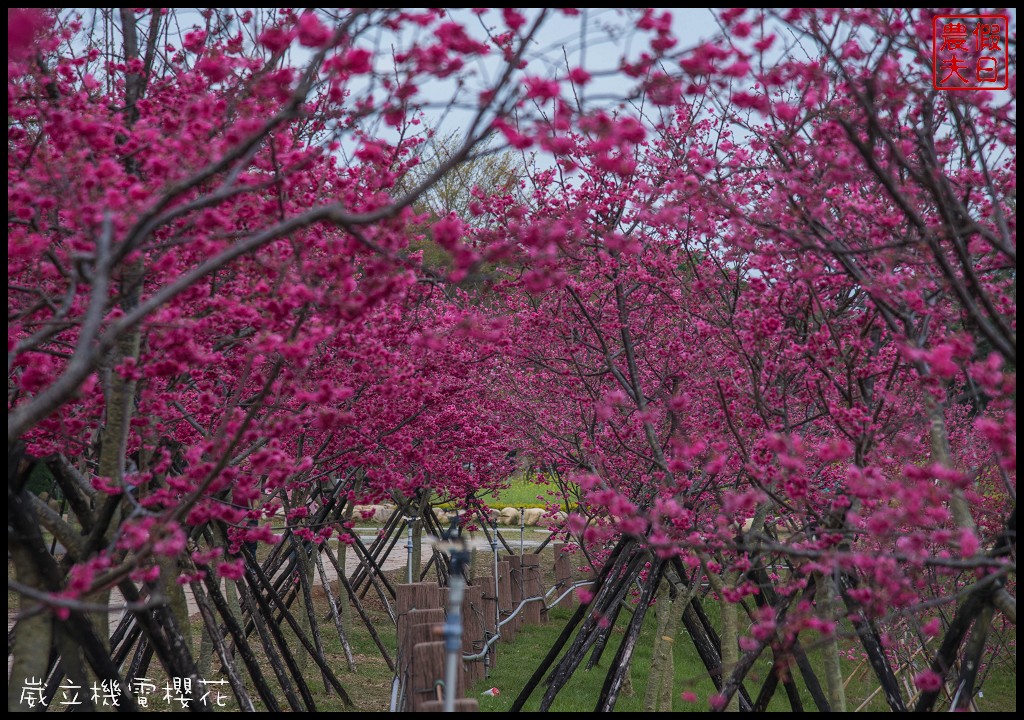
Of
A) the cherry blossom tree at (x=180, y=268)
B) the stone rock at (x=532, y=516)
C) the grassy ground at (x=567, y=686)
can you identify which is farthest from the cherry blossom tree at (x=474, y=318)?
the stone rock at (x=532, y=516)

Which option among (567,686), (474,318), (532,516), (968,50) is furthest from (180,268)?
(532,516)

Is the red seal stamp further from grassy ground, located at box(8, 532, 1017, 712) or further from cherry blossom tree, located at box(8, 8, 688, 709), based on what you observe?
grassy ground, located at box(8, 532, 1017, 712)

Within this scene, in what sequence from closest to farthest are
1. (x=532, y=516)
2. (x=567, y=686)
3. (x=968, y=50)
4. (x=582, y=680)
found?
(x=968, y=50) → (x=567, y=686) → (x=582, y=680) → (x=532, y=516)

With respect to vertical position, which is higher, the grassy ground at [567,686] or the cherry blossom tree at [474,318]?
the cherry blossom tree at [474,318]

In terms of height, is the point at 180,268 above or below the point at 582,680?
above

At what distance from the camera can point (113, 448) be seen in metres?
4.78

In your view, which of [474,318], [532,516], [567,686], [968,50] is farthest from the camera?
[532,516]

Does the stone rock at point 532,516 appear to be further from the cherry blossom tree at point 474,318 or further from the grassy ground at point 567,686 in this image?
the cherry blossom tree at point 474,318

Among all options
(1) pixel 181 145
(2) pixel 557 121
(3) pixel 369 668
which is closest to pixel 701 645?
(3) pixel 369 668

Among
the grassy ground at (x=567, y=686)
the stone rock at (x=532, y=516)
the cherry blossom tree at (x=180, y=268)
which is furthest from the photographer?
the stone rock at (x=532, y=516)

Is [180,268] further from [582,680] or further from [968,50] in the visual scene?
[582,680]

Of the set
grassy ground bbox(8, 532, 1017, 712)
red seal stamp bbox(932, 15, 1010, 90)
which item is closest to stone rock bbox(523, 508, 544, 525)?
grassy ground bbox(8, 532, 1017, 712)

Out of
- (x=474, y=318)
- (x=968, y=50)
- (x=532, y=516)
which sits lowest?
(x=532, y=516)

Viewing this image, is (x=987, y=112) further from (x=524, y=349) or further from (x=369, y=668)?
(x=369, y=668)
